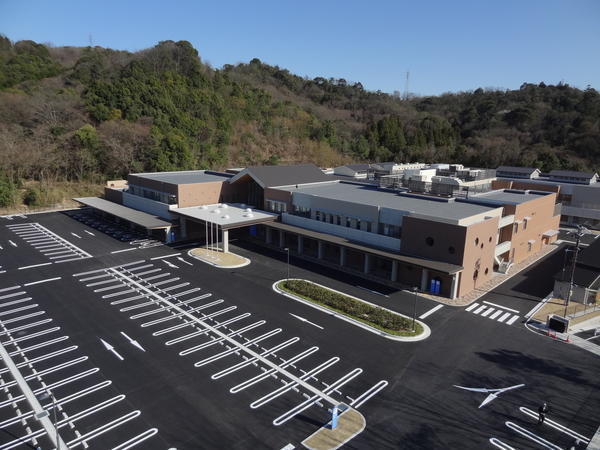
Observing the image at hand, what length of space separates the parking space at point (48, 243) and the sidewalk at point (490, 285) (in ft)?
105

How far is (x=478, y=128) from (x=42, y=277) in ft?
357

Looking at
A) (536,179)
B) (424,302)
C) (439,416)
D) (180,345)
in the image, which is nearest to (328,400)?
(439,416)

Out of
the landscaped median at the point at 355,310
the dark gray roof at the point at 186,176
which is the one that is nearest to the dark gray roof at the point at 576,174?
the landscaped median at the point at 355,310

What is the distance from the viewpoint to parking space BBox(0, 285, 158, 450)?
592 inches

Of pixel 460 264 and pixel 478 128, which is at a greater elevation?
pixel 478 128

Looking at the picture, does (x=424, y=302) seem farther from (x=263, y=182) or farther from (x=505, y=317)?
(x=263, y=182)

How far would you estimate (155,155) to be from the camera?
66.5m

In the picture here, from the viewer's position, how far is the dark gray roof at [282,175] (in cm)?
4412

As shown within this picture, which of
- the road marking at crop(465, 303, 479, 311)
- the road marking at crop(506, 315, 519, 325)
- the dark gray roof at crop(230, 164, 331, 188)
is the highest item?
the dark gray roof at crop(230, 164, 331, 188)

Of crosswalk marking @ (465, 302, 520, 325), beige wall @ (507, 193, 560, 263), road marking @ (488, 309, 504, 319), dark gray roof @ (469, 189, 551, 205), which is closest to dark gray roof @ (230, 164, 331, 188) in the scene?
dark gray roof @ (469, 189, 551, 205)

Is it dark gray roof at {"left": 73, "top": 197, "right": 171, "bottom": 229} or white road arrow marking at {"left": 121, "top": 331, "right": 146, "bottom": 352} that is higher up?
dark gray roof at {"left": 73, "top": 197, "right": 171, "bottom": 229}

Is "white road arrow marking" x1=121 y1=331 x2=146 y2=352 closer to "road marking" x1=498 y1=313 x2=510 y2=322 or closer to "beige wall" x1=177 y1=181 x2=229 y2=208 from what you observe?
"road marking" x1=498 y1=313 x2=510 y2=322

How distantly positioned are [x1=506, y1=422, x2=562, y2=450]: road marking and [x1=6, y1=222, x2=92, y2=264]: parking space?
36092mm

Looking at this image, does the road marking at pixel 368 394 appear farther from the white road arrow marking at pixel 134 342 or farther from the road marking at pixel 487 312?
the white road arrow marking at pixel 134 342
